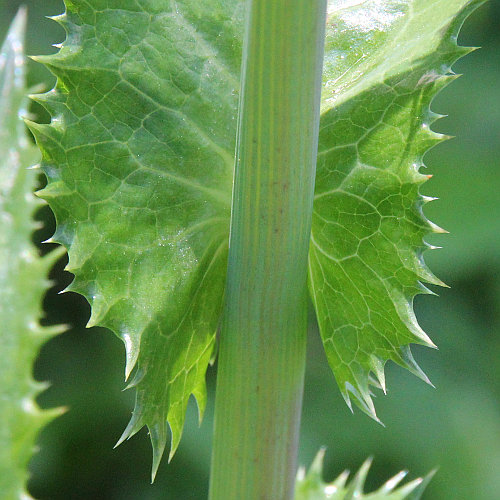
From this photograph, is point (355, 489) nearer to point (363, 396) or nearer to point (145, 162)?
point (363, 396)

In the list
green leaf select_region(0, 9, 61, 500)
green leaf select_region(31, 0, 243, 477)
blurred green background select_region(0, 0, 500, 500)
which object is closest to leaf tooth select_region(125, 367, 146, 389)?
green leaf select_region(31, 0, 243, 477)

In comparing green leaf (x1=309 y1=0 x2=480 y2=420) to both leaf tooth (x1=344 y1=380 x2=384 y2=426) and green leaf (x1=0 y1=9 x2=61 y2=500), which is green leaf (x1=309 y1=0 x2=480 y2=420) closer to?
leaf tooth (x1=344 y1=380 x2=384 y2=426)

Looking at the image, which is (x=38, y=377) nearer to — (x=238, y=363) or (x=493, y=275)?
(x=493, y=275)

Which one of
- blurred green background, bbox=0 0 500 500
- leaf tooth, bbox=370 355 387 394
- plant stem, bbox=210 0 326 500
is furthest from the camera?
blurred green background, bbox=0 0 500 500

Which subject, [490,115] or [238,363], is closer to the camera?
[238,363]

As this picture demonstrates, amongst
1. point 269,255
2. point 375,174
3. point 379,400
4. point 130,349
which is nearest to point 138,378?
point 130,349

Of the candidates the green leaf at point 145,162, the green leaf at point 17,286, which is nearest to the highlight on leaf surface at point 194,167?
the green leaf at point 145,162

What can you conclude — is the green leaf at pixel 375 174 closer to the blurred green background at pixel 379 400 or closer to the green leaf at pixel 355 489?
the green leaf at pixel 355 489

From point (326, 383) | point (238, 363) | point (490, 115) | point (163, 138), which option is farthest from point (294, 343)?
point (490, 115)
